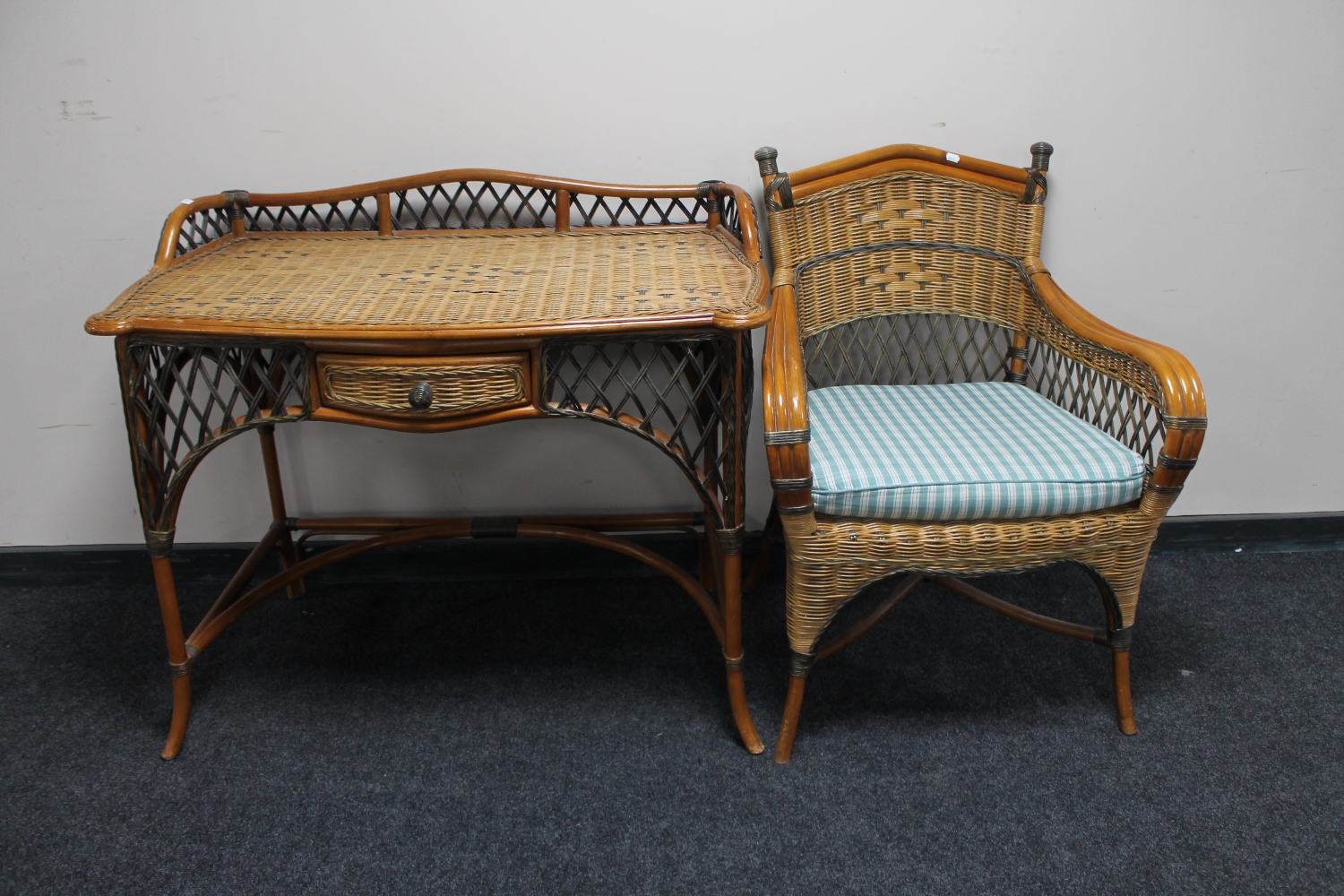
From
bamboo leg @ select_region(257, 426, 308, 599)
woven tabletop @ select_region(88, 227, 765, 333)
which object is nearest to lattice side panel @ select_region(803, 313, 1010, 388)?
woven tabletop @ select_region(88, 227, 765, 333)

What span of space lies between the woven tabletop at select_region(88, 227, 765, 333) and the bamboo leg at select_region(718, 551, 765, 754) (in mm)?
464

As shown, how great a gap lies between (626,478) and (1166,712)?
3.78 ft

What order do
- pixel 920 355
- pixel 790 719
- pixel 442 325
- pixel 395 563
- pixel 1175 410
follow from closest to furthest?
pixel 442 325
pixel 1175 410
pixel 790 719
pixel 920 355
pixel 395 563

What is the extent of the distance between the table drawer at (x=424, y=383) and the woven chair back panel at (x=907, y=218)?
66 cm

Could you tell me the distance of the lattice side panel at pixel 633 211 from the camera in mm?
1607

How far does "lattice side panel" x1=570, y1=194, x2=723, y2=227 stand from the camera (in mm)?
1607

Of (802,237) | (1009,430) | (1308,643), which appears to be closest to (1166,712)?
(1308,643)

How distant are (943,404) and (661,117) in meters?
0.78

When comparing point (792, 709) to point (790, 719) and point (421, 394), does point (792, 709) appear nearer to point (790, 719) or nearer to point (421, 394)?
point (790, 719)

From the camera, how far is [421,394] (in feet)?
3.80

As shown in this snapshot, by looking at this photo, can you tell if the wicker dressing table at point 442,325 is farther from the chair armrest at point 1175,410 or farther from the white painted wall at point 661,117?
the chair armrest at point 1175,410

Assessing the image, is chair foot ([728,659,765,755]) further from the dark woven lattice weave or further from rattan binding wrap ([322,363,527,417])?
the dark woven lattice weave

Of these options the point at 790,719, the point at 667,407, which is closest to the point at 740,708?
the point at 790,719

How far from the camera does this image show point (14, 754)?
1407 millimetres
